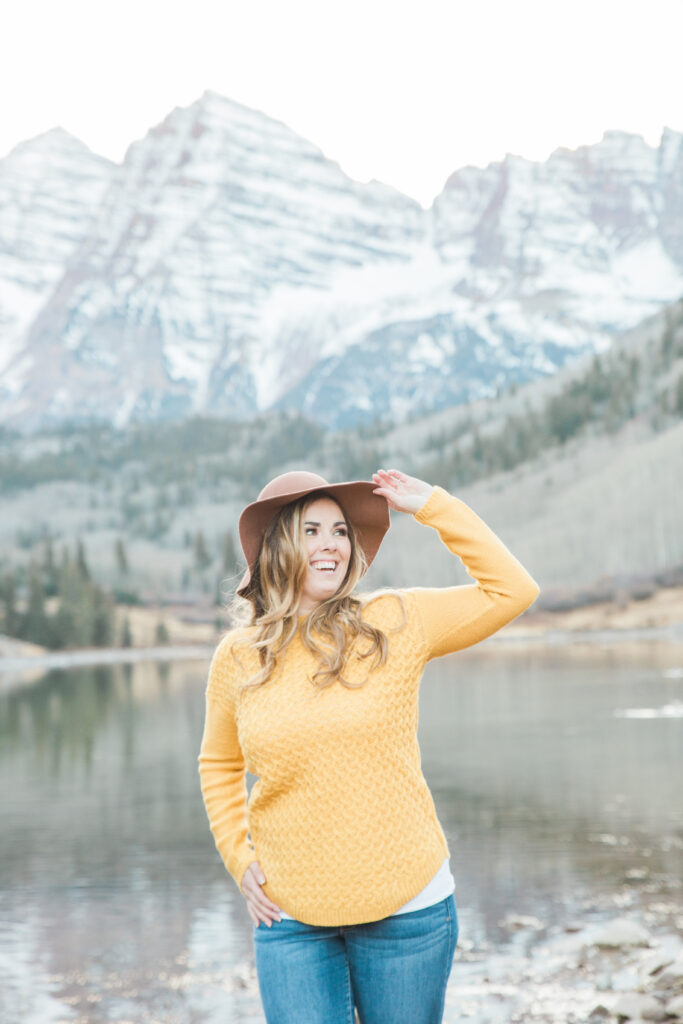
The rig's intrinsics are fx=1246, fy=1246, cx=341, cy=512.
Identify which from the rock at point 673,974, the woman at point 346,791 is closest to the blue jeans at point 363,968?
the woman at point 346,791

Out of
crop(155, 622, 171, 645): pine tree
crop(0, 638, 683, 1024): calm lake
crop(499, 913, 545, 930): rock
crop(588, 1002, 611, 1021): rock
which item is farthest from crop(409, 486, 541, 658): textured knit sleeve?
crop(155, 622, 171, 645): pine tree

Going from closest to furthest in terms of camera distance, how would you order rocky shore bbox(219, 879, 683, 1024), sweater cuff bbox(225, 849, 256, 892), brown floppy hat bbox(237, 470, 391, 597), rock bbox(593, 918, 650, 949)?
1. sweater cuff bbox(225, 849, 256, 892)
2. brown floppy hat bbox(237, 470, 391, 597)
3. rocky shore bbox(219, 879, 683, 1024)
4. rock bbox(593, 918, 650, 949)

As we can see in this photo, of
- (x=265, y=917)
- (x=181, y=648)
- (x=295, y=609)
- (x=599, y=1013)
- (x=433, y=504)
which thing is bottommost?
(x=181, y=648)

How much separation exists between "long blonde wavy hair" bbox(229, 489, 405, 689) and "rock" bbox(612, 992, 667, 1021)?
4.35 meters

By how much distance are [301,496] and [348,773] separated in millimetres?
891

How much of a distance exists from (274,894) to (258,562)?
3.35ft

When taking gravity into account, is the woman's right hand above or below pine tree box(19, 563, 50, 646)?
above

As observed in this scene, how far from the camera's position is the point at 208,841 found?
51.6 ft

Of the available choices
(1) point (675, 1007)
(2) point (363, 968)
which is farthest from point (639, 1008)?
(2) point (363, 968)

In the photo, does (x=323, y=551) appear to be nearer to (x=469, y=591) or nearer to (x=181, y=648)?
(x=469, y=591)

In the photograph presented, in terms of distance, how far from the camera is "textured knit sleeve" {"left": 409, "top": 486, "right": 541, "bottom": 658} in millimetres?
3695

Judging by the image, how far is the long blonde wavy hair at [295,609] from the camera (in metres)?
3.55

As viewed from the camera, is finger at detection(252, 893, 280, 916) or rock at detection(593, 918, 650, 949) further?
rock at detection(593, 918, 650, 949)

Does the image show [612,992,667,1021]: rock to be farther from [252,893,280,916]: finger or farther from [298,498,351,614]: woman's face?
[298,498,351,614]: woman's face
